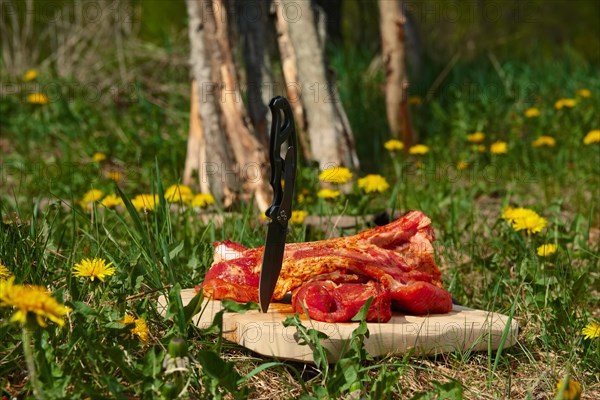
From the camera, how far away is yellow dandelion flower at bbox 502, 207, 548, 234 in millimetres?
3963

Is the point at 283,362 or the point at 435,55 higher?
the point at 435,55

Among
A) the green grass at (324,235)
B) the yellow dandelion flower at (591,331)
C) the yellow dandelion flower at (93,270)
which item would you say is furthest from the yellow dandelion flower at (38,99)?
the yellow dandelion flower at (591,331)

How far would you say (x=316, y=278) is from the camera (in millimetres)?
3066

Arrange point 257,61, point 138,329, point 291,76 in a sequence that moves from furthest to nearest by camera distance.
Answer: point 291,76 → point 257,61 → point 138,329

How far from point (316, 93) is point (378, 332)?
10.3ft

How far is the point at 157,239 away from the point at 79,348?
2.66ft

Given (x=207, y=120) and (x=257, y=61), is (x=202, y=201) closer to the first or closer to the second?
(x=207, y=120)

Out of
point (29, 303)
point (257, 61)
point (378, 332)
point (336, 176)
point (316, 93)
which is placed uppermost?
point (257, 61)

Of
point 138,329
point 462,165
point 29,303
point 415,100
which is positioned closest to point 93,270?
point 138,329

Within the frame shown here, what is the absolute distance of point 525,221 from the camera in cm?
398

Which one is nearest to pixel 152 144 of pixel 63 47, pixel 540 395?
pixel 63 47

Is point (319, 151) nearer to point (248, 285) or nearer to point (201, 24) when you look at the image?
point (201, 24)

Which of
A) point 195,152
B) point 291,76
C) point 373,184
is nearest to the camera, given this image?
point 373,184

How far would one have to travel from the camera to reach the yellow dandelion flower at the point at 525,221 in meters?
3.96
